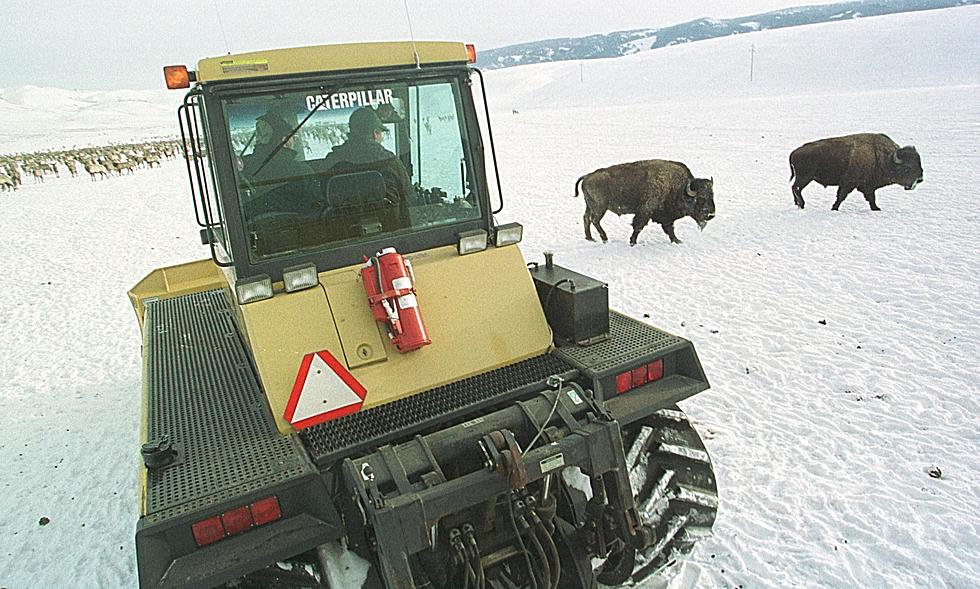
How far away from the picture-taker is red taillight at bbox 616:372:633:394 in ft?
11.6

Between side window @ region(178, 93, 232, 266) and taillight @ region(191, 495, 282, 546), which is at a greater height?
side window @ region(178, 93, 232, 266)

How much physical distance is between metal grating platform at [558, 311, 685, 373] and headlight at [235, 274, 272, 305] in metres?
1.71

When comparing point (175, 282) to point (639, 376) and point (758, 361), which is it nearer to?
point (639, 376)

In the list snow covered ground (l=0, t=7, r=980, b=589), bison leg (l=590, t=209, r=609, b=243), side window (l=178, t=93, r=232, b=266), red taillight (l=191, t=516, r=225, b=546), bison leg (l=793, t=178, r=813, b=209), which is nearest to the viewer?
red taillight (l=191, t=516, r=225, b=546)

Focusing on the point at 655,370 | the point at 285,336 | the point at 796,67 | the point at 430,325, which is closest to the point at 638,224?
the point at 655,370

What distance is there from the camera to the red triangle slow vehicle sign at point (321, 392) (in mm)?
3174

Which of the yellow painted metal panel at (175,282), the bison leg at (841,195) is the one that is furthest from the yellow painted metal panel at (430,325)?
the bison leg at (841,195)

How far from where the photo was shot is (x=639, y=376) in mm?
3631

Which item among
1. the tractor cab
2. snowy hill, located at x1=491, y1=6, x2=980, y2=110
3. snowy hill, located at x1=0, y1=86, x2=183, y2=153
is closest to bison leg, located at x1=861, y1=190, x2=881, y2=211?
the tractor cab

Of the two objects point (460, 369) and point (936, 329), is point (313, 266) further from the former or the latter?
point (936, 329)

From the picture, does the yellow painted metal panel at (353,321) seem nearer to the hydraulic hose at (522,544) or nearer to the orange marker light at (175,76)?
the hydraulic hose at (522,544)

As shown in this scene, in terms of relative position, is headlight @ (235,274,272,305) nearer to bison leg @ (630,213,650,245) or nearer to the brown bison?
bison leg @ (630,213,650,245)

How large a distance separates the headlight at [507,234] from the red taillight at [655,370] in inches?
44.4

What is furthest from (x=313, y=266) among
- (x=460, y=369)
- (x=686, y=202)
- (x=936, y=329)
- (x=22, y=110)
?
(x=22, y=110)
